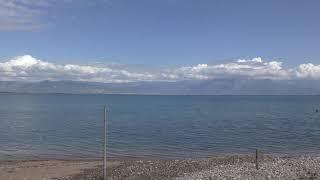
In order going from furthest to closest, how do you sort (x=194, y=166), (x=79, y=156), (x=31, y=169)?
(x=79, y=156)
(x=31, y=169)
(x=194, y=166)

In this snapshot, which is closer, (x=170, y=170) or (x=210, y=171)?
(x=210, y=171)

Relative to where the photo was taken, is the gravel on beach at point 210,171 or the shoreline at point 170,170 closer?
the gravel on beach at point 210,171

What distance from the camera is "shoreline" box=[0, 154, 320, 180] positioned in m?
22.9

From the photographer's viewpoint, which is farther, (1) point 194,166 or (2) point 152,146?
(2) point 152,146

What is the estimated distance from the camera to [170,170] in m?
27.5

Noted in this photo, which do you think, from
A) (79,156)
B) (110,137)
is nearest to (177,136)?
(110,137)

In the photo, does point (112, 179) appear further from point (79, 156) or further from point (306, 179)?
point (79, 156)

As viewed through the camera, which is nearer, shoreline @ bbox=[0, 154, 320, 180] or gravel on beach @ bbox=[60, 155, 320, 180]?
gravel on beach @ bbox=[60, 155, 320, 180]

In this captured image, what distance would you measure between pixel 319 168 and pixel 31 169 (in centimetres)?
1761

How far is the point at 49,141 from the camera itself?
52.1 m

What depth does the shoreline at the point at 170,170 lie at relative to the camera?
903 inches

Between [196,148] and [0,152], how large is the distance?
17.1m

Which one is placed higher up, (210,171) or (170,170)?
(210,171)

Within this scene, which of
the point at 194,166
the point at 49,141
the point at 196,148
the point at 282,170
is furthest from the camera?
the point at 49,141
